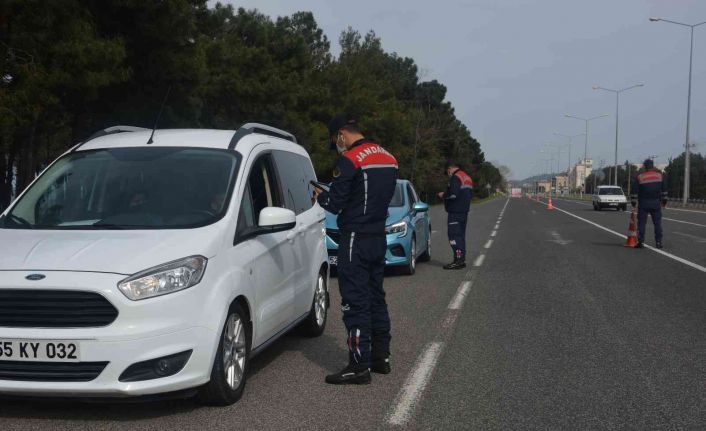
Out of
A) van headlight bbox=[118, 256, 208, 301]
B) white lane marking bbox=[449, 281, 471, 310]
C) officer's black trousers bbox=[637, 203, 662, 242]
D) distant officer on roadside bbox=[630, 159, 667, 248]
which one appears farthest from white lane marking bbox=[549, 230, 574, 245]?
van headlight bbox=[118, 256, 208, 301]

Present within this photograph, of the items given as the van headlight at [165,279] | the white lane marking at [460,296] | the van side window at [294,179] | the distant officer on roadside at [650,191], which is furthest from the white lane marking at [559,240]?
the van headlight at [165,279]

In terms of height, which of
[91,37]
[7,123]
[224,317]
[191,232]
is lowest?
[224,317]

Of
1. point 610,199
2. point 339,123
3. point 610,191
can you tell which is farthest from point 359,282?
point 610,191

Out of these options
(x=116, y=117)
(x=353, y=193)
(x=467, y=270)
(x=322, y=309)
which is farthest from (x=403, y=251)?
(x=116, y=117)

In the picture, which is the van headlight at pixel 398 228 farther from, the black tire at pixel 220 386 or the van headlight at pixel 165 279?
the van headlight at pixel 165 279

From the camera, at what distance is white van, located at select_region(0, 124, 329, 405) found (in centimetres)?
414

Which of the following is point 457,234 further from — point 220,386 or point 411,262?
point 220,386

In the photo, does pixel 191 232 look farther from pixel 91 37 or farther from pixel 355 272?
pixel 91 37

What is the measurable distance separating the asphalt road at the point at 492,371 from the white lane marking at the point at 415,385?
0.04 feet

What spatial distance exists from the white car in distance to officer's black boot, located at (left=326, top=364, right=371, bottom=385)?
44132mm

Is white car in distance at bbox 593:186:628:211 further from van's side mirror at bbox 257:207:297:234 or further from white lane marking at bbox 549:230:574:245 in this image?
van's side mirror at bbox 257:207:297:234

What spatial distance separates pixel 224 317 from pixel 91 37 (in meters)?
11.7

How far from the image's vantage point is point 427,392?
5.16 metres

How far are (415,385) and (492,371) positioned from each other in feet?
2.40
